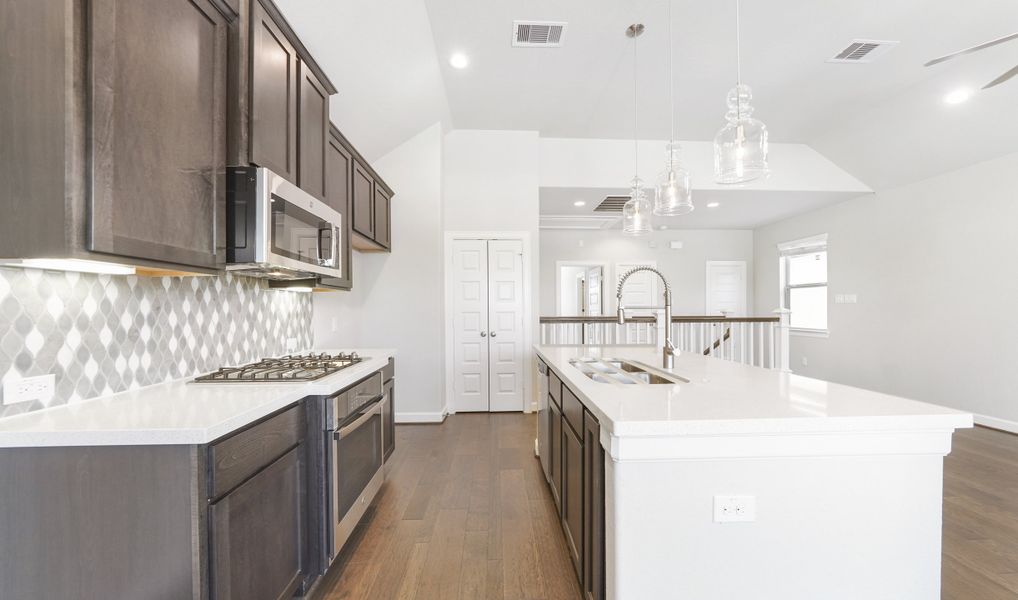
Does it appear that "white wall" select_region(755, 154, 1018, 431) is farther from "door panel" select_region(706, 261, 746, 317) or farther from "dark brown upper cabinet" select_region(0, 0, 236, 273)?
"dark brown upper cabinet" select_region(0, 0, 236, 273)

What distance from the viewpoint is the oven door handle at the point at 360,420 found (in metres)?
1.89

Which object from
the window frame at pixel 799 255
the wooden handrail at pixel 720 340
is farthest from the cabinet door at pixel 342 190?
the window frame at pixel 799 255

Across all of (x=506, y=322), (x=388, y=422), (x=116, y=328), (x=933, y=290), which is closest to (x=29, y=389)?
(x=116, y=328)

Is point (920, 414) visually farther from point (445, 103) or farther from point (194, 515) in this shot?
point (445, 103)

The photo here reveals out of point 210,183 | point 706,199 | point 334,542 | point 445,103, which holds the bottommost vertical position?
point 334,542

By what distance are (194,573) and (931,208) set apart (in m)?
6.66

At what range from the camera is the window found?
6.21 m

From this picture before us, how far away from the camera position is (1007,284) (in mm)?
Result: 3912

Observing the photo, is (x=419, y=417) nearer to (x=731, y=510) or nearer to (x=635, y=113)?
(x=731, y=510)

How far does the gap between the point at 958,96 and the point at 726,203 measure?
2.39 meters

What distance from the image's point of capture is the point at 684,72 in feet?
11.8

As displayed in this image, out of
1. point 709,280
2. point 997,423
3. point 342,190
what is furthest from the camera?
point 709,280

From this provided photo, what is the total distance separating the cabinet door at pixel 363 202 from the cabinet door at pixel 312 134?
0.85m

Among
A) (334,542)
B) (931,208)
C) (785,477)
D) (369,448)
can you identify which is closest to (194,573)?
(334,542)
